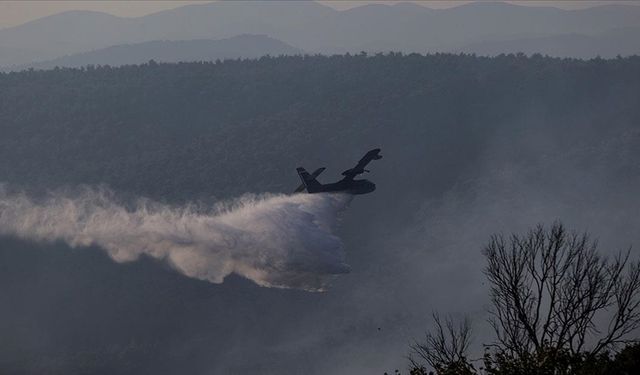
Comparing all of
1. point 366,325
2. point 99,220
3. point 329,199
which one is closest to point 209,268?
point 329,199

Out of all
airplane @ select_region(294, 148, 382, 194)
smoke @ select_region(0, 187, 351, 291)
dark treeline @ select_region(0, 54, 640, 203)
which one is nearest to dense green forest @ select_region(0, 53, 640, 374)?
dark treeline @ select_region(0, 54, 640, 203)

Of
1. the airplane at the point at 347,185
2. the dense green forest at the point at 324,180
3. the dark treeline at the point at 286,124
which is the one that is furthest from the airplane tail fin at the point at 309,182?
the dark treeline at the point at 286,124

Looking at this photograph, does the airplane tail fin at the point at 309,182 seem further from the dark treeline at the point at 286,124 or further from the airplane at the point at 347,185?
the dark treeline at the point at 286,124

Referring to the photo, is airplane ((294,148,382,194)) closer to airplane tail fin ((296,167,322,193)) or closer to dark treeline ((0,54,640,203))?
airplane tail fin ((296,167,322,193))

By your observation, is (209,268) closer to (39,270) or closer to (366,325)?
(366,325)

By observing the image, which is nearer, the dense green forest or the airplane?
the airplane

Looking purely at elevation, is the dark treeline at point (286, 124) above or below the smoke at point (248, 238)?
above

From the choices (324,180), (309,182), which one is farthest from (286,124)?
(309,182)
